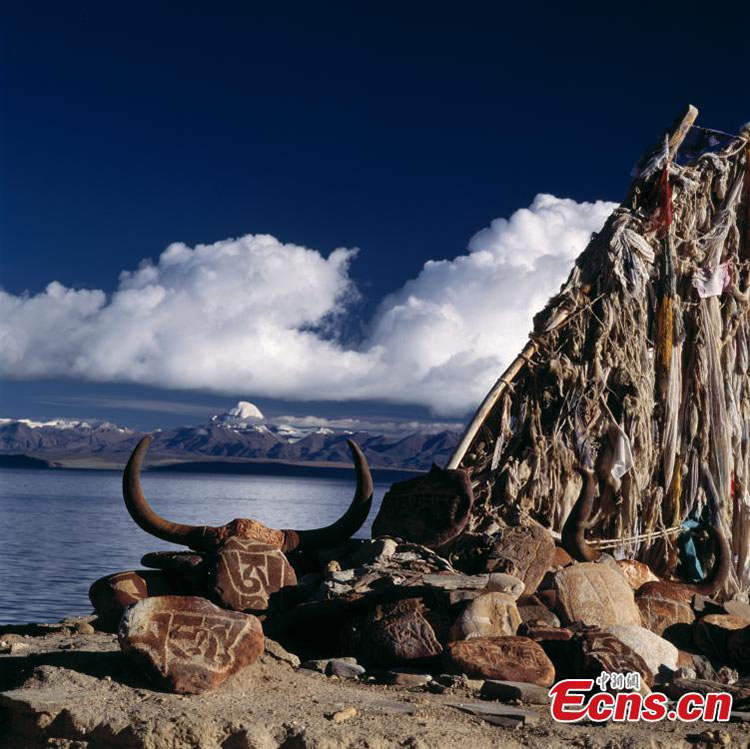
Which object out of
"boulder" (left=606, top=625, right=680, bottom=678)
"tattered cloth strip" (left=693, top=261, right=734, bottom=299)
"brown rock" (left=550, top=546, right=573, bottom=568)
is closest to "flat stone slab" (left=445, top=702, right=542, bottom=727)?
"boulder" (left=606, top=625, right=680, bottom=678)

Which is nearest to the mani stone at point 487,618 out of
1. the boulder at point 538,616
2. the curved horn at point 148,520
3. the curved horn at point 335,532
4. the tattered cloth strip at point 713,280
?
the boulder at point 538,616

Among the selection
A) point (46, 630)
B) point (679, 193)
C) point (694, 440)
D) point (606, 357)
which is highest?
point (679, 193)

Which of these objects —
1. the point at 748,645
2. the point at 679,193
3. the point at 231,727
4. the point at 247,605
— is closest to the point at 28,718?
the point at 231,727

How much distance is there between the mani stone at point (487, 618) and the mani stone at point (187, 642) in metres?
1.51

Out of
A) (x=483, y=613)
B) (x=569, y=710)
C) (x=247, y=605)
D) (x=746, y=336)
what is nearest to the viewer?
(x=569, y=710)

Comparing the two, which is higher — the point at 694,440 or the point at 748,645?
the point at 694,440

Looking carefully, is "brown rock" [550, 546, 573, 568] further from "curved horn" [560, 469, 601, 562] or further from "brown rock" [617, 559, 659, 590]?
"brown rock" [617, 559, 659, 590]

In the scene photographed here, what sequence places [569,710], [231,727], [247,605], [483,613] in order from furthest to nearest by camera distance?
1. [247,605]
2. [483,613]
3. [569,710]
4. [231,727]

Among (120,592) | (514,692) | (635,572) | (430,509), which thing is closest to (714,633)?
(635,572)

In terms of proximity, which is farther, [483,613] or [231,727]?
[483,613]

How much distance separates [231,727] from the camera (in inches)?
225

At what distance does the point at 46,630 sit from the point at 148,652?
3259 millimetres

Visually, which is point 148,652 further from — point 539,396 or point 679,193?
point 679,193

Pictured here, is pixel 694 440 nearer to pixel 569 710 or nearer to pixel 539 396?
pixel 539 396
